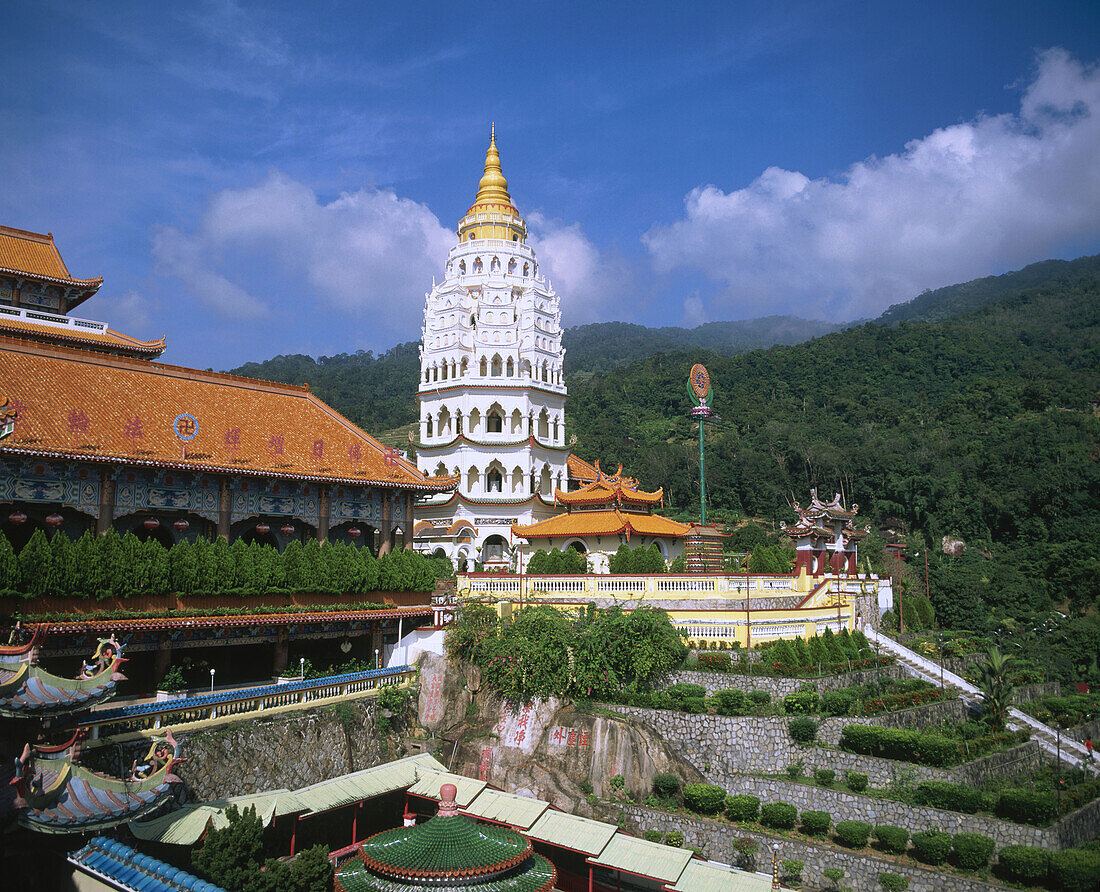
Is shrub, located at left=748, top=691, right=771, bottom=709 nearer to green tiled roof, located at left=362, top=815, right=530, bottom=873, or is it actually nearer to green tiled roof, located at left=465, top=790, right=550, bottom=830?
green tiled roof, located at left=465, top=790, right=550, bottom=830

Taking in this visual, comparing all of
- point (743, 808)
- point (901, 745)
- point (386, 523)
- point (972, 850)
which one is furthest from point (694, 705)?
point (386, 523)

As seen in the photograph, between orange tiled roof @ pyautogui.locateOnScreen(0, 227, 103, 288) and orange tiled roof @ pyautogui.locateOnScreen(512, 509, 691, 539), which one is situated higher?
orange tiled roof @ pyautogui.locateOnScreen(0, 227, 103, 288)

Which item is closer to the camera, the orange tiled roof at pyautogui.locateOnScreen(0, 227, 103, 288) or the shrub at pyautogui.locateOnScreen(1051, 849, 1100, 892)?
the shrub at pyautogui.locateOnScreen(1051, 849, 1100, 892)

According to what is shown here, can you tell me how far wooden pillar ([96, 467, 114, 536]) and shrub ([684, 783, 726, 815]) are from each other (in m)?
17.6

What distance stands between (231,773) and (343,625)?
24.0ft

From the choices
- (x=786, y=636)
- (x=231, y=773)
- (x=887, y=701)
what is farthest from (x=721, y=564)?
(x=231, y=773)

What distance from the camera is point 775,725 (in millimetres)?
23891

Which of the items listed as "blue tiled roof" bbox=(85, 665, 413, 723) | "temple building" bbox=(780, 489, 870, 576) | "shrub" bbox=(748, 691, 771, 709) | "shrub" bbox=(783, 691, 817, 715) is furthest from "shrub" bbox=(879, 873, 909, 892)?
"blue tiled roof" bbox=(85, 665, 413, 723)

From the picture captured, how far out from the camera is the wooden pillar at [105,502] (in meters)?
24.8

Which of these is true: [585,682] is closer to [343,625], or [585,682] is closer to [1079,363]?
[343,625]

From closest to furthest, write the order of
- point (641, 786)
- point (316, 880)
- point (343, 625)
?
point (316, 880) < point (641, 786) < point (343, 625)

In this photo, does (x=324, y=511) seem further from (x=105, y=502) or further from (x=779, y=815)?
(x=779, y=815)

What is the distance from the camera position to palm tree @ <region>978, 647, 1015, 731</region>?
27.8 metres

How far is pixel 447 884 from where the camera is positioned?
13859 millimetres
